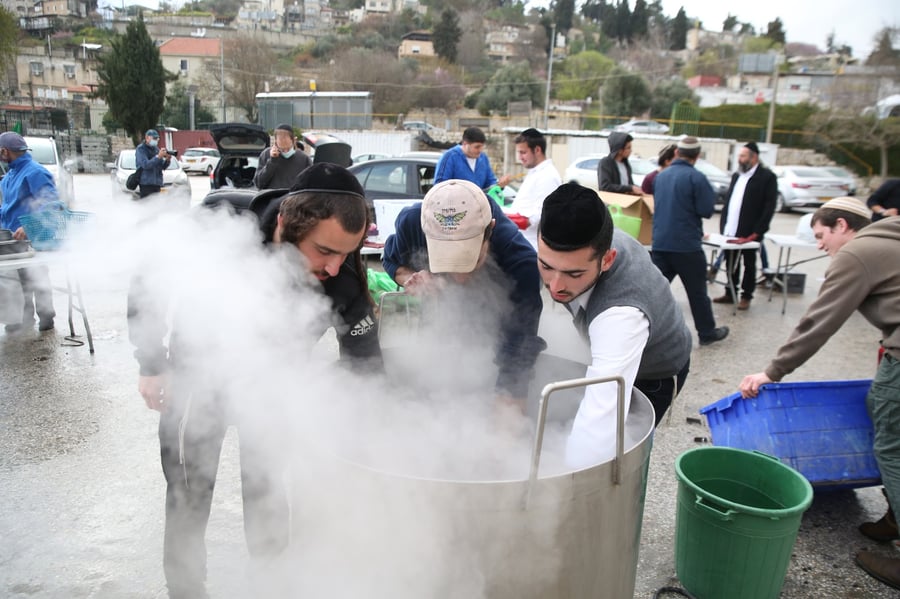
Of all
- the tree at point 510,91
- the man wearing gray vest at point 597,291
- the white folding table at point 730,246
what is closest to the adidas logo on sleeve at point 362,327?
the man wearing gray vest at point 597,291

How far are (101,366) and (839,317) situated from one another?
4.17 m

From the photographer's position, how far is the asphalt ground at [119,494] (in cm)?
209

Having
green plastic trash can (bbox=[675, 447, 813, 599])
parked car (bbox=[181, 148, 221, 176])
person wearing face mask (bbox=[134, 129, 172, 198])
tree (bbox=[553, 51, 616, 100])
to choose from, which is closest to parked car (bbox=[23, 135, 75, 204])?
person wearing face mask (bbox=[134, 129, 172, 198])

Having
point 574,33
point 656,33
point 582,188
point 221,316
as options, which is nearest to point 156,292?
point 221,316

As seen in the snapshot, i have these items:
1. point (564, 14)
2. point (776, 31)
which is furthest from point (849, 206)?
point (564, 14)

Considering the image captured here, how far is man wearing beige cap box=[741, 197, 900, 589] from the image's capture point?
201 cm

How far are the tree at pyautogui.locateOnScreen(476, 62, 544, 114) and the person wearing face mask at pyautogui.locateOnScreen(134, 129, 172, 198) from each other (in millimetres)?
34000

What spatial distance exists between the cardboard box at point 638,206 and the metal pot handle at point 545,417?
4406 mm

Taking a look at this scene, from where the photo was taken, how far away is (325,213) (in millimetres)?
1468

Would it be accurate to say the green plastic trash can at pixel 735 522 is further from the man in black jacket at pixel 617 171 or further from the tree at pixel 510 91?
the tree at pixel 510 91

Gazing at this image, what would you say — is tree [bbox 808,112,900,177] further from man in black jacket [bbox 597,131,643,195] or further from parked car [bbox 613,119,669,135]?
man in black jacket [bbox 597,131,643,195]

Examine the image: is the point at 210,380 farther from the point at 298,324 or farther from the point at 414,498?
the point at 414,498

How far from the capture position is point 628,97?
35562 millimetres

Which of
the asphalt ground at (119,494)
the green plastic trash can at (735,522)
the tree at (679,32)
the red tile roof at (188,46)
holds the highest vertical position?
the tree at (679,32)
